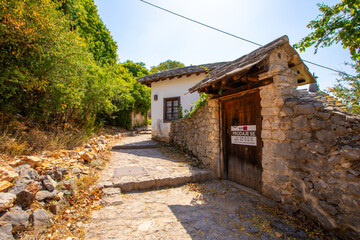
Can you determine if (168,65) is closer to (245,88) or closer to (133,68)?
(133,68)

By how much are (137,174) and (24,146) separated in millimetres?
2444

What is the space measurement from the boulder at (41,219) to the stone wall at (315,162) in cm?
372

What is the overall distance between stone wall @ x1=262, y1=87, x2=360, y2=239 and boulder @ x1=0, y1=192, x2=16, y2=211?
13.2 feet

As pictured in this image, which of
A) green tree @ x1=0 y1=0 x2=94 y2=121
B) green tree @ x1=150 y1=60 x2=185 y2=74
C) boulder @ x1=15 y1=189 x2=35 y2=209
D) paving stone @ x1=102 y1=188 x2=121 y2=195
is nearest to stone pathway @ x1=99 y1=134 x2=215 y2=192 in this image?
paving stone @ x1=102 y1=188 x2=121 y2=195

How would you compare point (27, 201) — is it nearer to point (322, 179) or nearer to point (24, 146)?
point (24, 146)

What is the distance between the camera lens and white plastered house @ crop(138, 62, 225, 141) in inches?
353

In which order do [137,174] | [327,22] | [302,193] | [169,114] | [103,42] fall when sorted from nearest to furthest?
[302,193] < [327,22] < [137,174] < [169,114] < [103,42]

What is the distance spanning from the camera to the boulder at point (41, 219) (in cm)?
223

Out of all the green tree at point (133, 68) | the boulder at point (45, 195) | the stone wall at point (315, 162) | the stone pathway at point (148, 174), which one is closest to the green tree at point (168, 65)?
the green tree at point (133, 68)

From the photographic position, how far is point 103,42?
40.7ft

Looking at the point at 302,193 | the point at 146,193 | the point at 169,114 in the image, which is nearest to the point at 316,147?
the point at 302,193

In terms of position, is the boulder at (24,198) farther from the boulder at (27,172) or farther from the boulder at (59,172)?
the boulder at (59,172)

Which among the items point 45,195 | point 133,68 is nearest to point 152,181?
point 45,195

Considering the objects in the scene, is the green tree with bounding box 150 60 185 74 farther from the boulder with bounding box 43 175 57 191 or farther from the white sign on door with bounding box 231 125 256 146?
the boulder with bounding box 43 175 57 191
